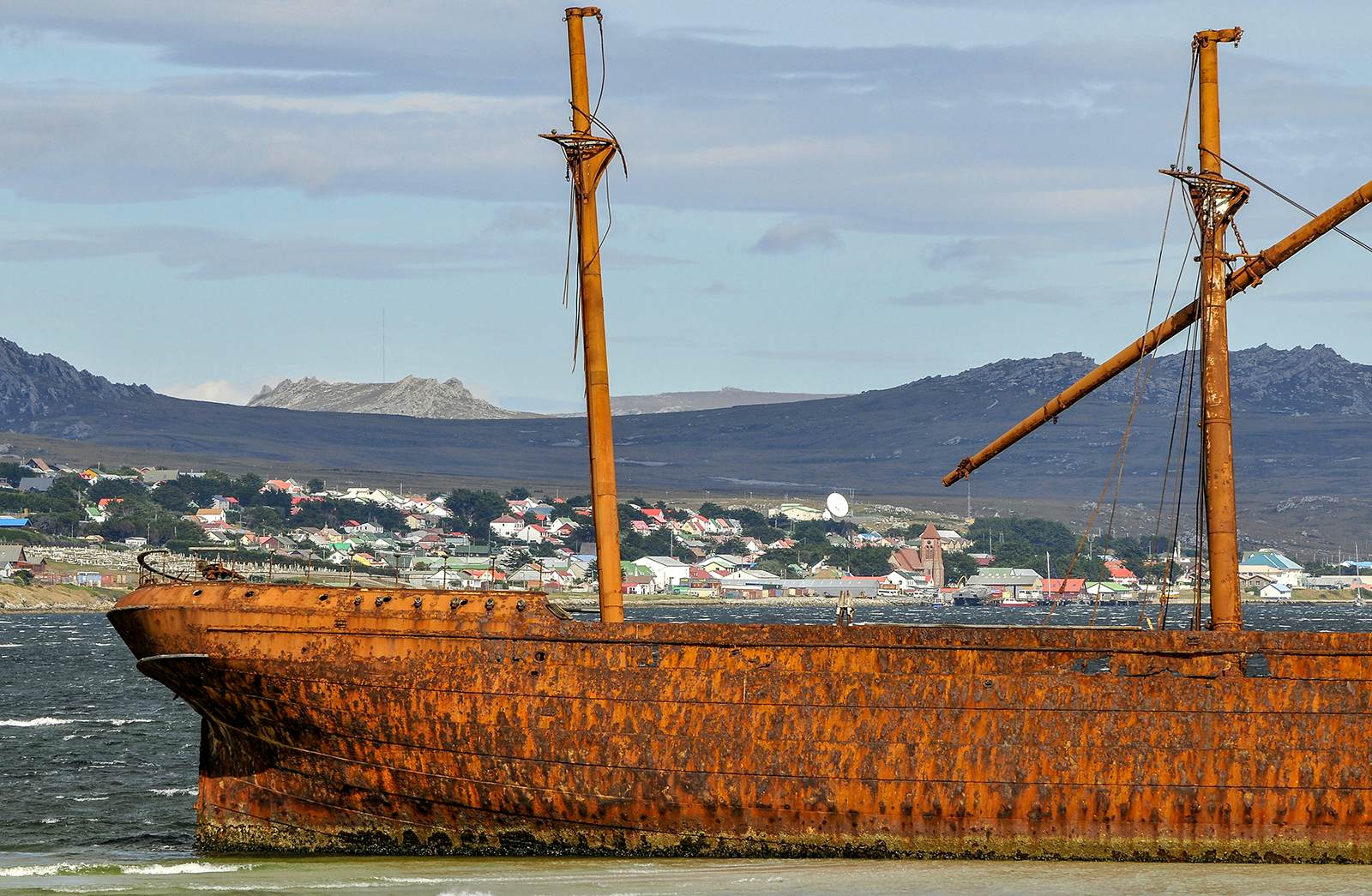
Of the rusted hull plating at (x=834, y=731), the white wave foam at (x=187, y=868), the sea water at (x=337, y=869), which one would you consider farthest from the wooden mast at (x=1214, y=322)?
the white wave foam at (x=187, y=868)

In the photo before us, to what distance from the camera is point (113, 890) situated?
2428 cm

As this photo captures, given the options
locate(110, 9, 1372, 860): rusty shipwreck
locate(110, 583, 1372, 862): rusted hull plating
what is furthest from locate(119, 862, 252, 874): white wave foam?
locate(110, 583, 1372, 862): rusted hull plating

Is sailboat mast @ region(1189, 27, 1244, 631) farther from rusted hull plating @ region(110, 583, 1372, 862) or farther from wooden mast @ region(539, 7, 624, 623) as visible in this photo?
wooden mast @ region(539, 7, 624, 623)

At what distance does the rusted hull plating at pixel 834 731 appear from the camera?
79.8ft

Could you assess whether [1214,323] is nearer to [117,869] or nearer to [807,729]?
[807,729]

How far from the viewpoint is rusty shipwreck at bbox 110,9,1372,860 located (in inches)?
957

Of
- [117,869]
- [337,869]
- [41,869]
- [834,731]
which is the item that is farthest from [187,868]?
[834,731]

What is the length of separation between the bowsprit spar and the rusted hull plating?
2.45 m

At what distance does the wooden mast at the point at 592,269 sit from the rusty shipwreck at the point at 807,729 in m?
3.19

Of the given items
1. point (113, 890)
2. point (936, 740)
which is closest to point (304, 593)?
point (113, 890)

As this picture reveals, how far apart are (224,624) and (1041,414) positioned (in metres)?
13.0

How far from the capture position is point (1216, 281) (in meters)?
27.0

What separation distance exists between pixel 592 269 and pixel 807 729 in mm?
8026

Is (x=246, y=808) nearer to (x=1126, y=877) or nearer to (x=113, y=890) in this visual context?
(x=113, y=890)
